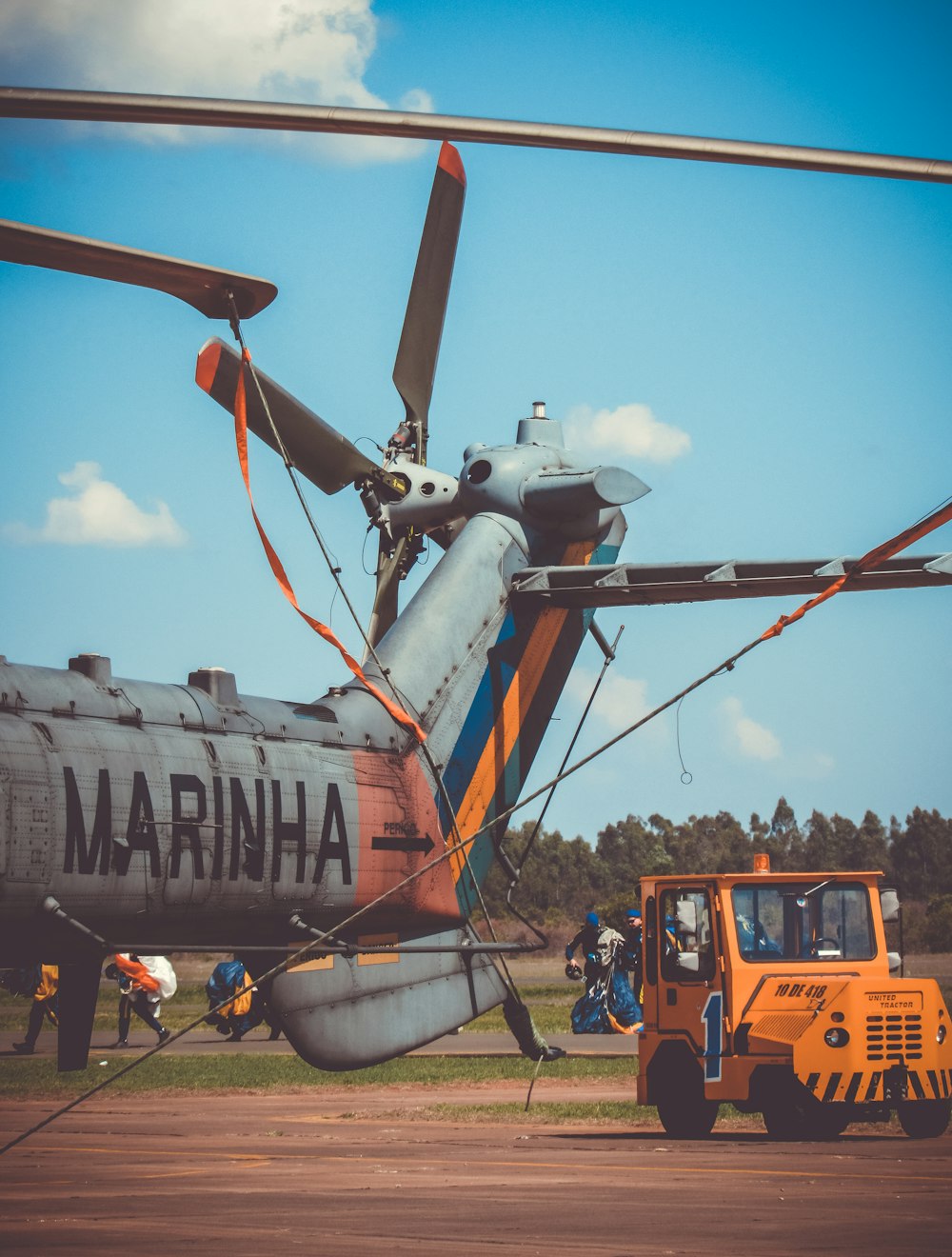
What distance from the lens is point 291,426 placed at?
12.1 m

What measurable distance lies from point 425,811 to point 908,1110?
4375mm

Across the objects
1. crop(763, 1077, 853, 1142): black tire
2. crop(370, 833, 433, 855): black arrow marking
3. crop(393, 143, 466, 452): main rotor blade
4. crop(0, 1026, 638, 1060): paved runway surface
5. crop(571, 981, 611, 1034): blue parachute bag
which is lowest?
crop(763, 1077, 853, 1142): black tire

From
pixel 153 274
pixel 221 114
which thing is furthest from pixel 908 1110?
pixel 221 114

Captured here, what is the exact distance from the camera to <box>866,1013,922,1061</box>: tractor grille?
12.0 m

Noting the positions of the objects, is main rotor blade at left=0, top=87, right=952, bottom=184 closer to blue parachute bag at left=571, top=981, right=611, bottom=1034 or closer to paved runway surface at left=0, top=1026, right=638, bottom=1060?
paved runway surface at left=0, top=1026, right=638, bottom=1060

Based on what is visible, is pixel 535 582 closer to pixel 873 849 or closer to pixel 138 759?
pixel 138 759

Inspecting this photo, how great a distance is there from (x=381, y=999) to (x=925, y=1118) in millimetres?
4404

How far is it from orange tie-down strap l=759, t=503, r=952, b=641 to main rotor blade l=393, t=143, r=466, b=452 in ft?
14.3

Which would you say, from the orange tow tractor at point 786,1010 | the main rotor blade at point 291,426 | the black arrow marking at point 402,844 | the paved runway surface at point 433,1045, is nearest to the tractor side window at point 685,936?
the orange tow tractor at point 786,1010

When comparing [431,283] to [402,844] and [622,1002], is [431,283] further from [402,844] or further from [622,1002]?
[622,1002]

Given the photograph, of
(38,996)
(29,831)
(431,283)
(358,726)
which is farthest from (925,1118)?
(38,996)

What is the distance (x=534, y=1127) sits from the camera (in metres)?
14.2

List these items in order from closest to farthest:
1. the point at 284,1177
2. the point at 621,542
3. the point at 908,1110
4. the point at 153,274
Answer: the point at 153,274 → the point at 284,1177 → the point at 908,1110 → the point at 621,542

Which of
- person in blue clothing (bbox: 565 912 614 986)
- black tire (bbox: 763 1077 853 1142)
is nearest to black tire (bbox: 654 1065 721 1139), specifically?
black tire (bbox: 763 1077 853 1142)
